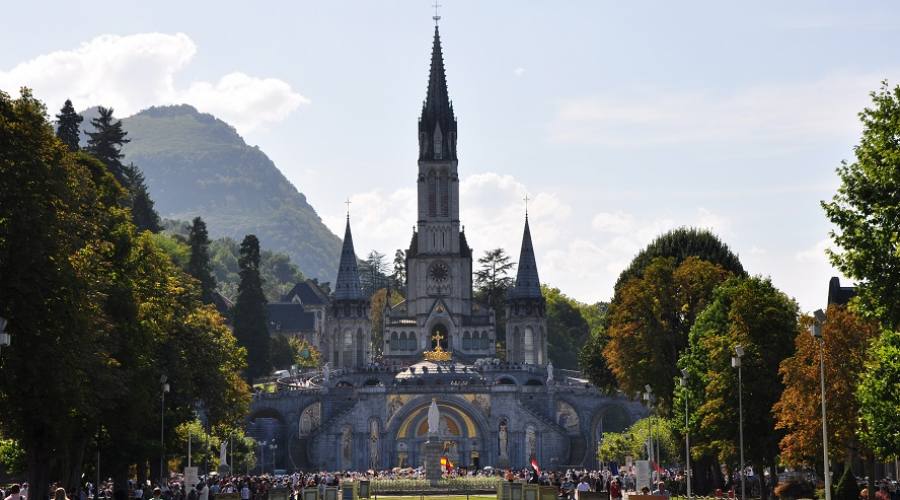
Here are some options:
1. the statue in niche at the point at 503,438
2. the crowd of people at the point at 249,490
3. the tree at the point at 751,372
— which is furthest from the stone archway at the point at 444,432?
the tree at the point at 751,372

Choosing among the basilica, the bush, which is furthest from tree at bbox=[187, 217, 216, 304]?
the bush

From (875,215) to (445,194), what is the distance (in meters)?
133

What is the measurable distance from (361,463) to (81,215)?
287 feet

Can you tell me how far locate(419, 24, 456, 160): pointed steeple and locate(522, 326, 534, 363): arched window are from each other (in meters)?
20.2

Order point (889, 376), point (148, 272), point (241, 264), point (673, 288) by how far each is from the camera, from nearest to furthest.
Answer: point (889, 376) < point (148, 272) < point (673, 288) < point (241, 264)

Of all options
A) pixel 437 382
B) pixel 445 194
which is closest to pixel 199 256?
pixel 437 382

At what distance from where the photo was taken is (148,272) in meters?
66.2

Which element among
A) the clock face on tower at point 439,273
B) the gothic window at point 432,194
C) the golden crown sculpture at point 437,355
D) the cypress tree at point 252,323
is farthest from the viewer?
the gothic window at point 432,194

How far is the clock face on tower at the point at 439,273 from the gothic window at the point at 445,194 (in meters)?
5.45

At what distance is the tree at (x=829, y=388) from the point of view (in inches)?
2240

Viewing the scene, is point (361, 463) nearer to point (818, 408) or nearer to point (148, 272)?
point (148, 272)

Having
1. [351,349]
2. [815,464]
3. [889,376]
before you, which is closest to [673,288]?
[815,464]

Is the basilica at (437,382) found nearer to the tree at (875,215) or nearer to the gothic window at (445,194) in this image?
the gothic window at (445,194)

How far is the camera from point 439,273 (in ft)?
574
